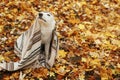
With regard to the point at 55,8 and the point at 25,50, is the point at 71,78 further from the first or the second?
the point at 55,8

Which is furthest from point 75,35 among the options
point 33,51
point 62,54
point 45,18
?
point 45,18

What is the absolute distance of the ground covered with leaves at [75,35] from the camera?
14.5ft

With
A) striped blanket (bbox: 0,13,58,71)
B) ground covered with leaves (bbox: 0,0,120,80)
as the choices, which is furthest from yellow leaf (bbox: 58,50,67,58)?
striped blanket (bbox: 0,13,58,71)

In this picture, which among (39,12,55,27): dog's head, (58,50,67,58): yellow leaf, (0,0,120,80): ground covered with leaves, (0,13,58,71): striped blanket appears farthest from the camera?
(58,50,67,58): yellow leaf

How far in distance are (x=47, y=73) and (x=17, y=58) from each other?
54 centimetres

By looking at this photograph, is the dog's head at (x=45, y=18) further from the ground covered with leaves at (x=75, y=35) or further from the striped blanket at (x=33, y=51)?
the ground covered with leaves at (x=75, y=35)

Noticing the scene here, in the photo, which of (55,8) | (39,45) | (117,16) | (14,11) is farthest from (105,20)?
(39,45)

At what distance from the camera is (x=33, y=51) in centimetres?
416

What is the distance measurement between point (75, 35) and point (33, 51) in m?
1.30

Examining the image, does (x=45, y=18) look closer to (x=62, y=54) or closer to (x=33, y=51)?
(x=33, y=51)

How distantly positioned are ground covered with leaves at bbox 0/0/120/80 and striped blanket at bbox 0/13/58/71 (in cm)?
10

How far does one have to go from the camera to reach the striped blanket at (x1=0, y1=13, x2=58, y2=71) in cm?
406

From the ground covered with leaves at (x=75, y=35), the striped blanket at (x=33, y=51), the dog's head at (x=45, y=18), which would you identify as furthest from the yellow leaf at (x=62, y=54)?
the dog's head at (x=45, y=18)

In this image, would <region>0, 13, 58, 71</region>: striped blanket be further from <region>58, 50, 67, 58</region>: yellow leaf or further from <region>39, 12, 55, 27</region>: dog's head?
<region>58, 50, 67, 58</region>: yellow leaf
